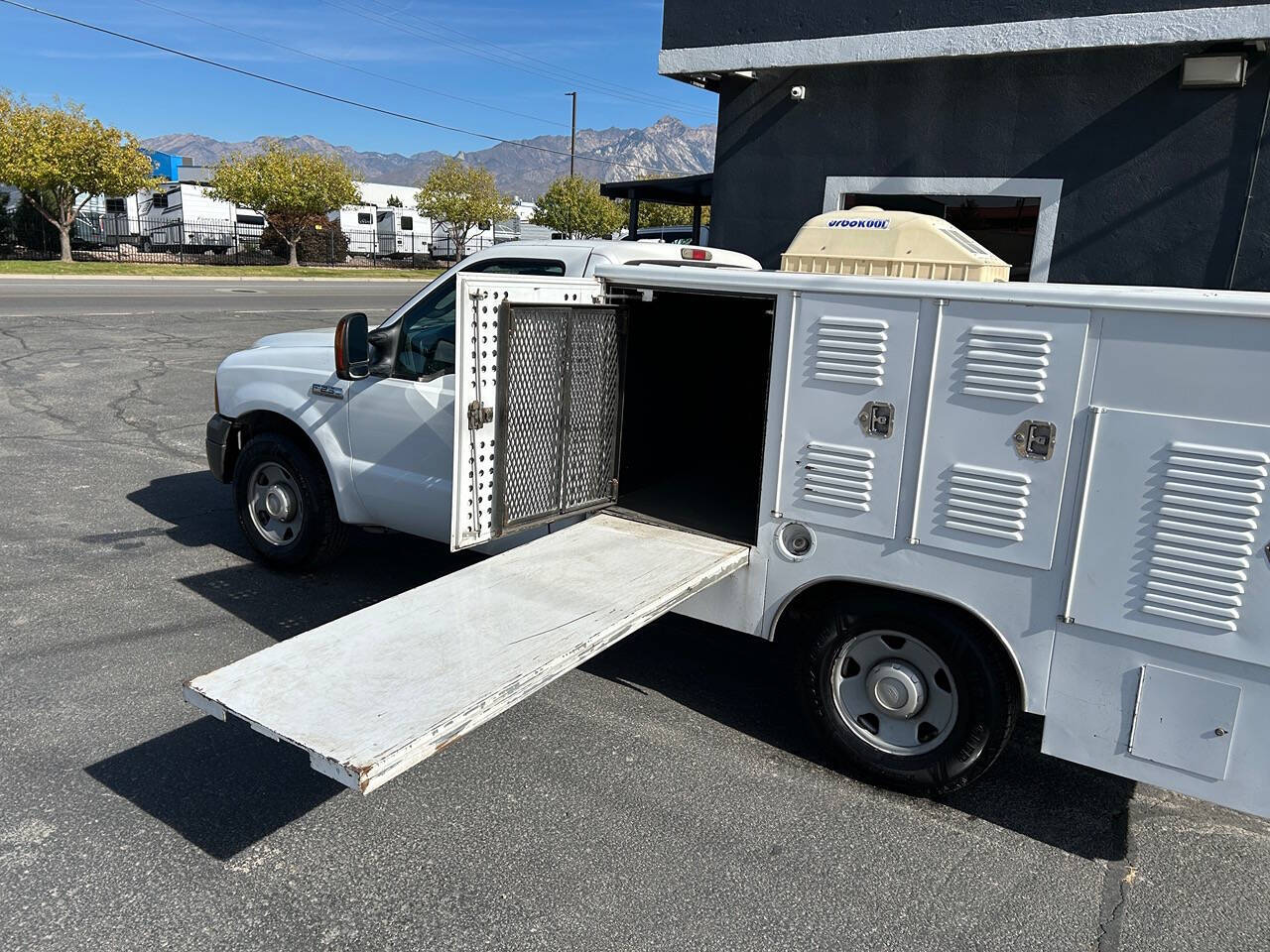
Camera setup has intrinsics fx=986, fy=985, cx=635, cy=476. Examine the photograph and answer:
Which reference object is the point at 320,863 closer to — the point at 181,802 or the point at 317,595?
the point at 181,802

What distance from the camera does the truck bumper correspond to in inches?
249

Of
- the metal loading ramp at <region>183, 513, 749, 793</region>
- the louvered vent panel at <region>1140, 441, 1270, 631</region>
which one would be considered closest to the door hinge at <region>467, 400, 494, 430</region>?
the metal loading ramp at <region>183, 513, 749, 793</region>

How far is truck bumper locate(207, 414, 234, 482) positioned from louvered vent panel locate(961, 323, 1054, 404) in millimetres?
4673

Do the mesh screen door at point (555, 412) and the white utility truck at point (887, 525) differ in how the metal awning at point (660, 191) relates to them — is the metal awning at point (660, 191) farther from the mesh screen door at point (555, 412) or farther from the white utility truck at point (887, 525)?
the white utility truck at point (887, 525)

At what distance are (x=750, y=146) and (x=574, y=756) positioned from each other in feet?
23.0

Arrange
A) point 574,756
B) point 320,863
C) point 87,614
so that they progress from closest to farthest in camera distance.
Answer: point 320,863
point 574,756
point 87,614

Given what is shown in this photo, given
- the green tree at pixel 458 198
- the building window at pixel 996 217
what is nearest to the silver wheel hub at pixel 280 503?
the building window at pixel 996 217

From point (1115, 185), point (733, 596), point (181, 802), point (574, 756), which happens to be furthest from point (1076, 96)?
point (181, 802)

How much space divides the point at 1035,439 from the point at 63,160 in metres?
39.9

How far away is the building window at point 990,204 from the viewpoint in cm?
820

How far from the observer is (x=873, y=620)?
396 cm

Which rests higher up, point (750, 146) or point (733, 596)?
point (750, 146)

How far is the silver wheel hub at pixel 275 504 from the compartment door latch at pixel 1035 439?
4.20 meters

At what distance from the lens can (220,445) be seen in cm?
636
